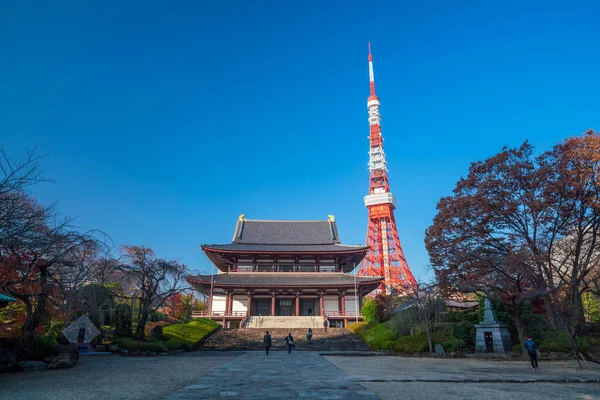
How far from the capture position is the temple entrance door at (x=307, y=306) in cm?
3688

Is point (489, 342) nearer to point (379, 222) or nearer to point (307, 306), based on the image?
point (307, 306)

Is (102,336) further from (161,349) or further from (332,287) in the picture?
(332,287)

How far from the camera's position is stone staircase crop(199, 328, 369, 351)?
82.0 ft

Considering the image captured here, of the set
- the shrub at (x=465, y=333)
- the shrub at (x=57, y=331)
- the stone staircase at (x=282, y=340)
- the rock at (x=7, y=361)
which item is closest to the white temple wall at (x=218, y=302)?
the stone staircase at (x=282, y=340)

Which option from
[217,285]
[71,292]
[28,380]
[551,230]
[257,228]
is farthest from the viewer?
[257,228]

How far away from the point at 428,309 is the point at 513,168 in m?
8.69

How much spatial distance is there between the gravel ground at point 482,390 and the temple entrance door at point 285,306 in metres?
28.4

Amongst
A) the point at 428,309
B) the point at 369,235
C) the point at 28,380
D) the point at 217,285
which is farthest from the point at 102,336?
the point at 369,235

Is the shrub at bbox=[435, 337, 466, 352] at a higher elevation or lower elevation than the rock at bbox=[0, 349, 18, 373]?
lower

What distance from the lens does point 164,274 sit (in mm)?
20953

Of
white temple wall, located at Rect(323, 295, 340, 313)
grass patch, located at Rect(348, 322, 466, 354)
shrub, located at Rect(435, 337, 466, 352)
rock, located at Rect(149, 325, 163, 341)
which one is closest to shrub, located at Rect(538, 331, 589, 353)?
shrub, located at Rect(435, 337, 466, 352)

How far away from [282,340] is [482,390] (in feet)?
66.5

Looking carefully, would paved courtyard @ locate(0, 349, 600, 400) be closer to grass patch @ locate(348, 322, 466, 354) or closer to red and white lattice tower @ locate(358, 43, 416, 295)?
grass patch @ locate(348, 322, 466, 354)

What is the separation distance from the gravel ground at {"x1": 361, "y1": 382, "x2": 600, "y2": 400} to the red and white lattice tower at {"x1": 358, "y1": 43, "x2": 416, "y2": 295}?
44538 mm
